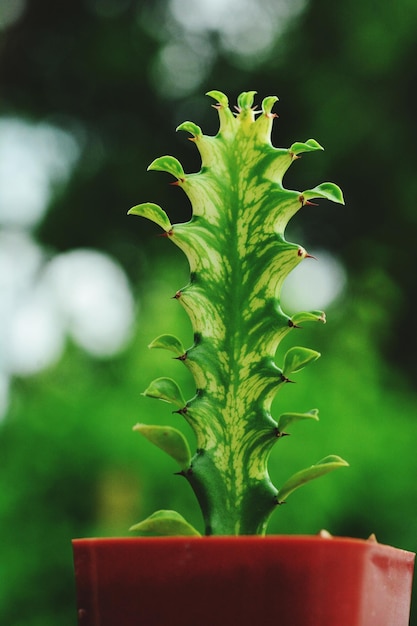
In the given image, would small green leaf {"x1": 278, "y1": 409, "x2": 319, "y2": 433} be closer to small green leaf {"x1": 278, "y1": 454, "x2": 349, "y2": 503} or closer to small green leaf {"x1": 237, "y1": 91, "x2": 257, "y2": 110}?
small green leaf {"x1": 278, "y1": 454, "x2": 349, "y2": 503}

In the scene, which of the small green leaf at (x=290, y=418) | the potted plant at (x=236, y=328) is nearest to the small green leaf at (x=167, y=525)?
the potted plant at (x=236, y=328)

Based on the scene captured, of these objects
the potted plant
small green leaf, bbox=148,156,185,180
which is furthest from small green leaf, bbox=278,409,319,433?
small green leaf, bbox=148,156,185,180

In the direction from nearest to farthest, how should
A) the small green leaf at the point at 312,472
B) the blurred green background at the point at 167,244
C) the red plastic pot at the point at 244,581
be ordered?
the red plastic pot at the point at 244,581 < the small green leaf at the point at 312,472 < the blurred green background at the point at 167,244

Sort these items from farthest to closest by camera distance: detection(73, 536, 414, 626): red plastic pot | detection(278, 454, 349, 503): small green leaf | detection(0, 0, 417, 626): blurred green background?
detection(0, 0, 417, 626): blurred green background → detection(278, 454, 349, 503): small green leaf → detection(73, 536, 414, 626): red plastic pot

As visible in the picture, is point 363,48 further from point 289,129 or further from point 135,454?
point 135,454

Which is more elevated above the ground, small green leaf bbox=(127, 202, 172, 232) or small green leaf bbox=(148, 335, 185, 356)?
small green leaf bbox=(127, 202, 172, 232)

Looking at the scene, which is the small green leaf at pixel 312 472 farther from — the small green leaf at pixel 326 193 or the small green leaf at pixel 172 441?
the small green leaf at pixel 326 193
